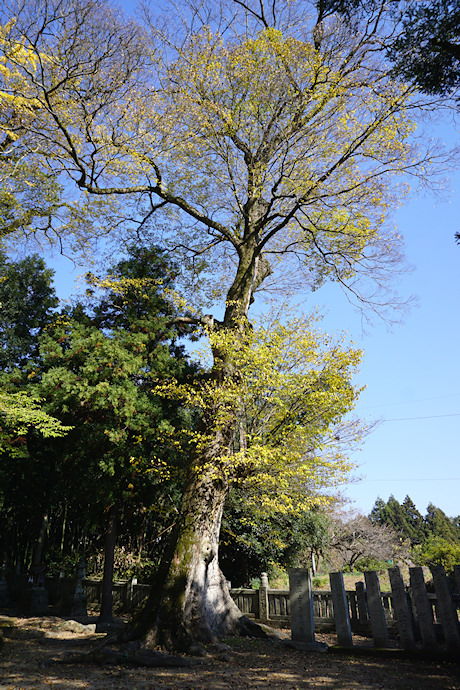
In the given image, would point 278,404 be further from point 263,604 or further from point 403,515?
point 403,515

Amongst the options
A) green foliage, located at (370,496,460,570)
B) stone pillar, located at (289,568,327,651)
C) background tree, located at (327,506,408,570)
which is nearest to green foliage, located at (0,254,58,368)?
stone pillar, located at (289,568,327,651)

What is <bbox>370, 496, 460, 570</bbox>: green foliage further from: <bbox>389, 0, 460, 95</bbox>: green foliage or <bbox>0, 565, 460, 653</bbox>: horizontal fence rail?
<bbox>389, 0, 460, 95</bbox>: green foliage

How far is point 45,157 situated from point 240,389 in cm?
779

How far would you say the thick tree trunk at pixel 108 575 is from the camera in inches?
432

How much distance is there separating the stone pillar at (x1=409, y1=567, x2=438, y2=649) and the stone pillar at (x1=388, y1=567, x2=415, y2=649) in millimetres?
162

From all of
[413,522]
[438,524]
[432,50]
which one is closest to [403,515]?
[413,522]

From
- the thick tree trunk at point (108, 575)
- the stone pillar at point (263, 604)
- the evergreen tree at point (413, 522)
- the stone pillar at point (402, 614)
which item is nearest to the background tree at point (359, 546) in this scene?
the stone pillar at point (263, 604)

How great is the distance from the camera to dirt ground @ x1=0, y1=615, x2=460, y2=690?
16.4 feet

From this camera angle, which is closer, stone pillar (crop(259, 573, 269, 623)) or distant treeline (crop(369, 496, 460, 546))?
stone pillar (crop(259, 573, 269, 623))

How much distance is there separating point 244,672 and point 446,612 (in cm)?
300

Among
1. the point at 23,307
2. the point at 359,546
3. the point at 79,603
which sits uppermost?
the point at 23,307

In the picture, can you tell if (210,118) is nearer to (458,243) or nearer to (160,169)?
(160,169)

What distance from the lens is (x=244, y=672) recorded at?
5.72 metres

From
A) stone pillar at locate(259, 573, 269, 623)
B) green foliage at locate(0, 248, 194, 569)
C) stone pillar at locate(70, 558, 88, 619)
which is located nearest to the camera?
green foliage at locate(0, 248, 194, 569)
